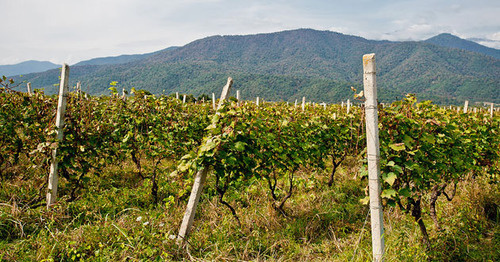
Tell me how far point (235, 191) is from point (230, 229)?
109cm

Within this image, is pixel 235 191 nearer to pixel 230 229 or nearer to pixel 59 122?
pixel 230 229

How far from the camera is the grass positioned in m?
2.65

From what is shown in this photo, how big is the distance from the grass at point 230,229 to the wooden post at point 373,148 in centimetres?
20

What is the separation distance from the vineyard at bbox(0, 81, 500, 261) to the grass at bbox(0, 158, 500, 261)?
0.02 m

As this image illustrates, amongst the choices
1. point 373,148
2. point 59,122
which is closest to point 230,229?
point 373,148

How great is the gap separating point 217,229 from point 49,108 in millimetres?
2776

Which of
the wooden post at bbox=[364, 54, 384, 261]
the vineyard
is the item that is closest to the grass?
the vineyard

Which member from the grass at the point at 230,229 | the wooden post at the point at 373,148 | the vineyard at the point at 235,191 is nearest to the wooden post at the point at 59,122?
the vineyard at the point at 235,191

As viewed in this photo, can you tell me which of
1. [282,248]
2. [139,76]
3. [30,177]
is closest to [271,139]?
[282,248]

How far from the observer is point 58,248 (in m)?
2.64

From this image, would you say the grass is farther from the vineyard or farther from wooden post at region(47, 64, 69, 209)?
wooden post at region(47, 64, 69, 209)

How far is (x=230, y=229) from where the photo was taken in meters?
3.13

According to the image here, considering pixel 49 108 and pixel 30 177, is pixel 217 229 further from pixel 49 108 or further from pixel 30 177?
pixel 30 177

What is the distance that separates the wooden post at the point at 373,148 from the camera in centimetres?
213
